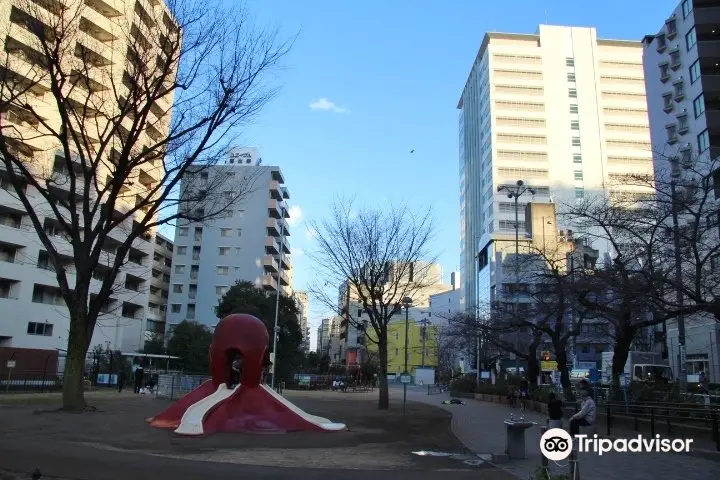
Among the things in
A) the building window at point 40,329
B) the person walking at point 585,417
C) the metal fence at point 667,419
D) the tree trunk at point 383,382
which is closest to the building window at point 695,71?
the metal fence at point 667,419

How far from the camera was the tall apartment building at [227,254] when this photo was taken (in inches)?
2955

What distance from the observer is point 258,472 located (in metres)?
9.04

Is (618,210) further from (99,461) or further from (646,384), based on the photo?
(99,461)

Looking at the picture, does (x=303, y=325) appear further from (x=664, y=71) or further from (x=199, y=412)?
(x=199, y=412)

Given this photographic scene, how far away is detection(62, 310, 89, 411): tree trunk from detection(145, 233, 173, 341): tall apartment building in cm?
5702

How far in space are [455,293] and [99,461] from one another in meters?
108

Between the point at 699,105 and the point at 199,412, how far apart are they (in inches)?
1800

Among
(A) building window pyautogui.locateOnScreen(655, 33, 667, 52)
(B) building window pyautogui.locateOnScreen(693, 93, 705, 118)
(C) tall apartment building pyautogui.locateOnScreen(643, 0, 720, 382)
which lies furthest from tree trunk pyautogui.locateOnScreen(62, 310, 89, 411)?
(A) building window pyautogui.locateOnScreen(655, 33, 667, 52)

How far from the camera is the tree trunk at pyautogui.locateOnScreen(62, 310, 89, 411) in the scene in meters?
17.0

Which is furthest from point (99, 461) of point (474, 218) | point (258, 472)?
point (474, 218)

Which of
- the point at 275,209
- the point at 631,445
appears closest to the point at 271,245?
the point at 275,209

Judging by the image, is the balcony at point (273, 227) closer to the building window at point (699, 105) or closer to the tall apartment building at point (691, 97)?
the tall apartment building at point (691, 97)

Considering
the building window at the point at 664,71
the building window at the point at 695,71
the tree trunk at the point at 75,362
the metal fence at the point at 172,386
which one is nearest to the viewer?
the tree trunk at the point at 75,362

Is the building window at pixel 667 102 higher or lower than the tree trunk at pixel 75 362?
higher
